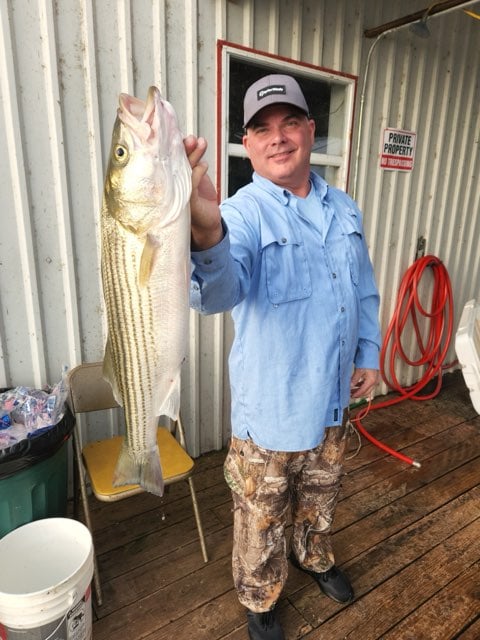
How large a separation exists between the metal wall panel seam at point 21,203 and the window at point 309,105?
129cm

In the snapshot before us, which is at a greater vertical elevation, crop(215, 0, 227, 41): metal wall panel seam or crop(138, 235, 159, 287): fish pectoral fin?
crop(215, 0, 227, 41): metal wall panel seam

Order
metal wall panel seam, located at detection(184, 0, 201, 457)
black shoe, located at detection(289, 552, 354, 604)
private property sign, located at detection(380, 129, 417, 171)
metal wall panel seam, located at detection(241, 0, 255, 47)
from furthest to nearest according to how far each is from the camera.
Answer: private property sign, located at detection(380, 129, 417, 171)
metal wall panel seam, located at detection(241, 0, 255, 47)
metal wall panel seam, located at detection(184, 0, 201, 457)
black shoe, located at detection(289, 552, 354, 604)

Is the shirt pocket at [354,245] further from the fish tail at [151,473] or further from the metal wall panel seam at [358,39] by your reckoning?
the metal wall panel seam at [358,39]

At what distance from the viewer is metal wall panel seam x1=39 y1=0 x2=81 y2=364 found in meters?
2.31

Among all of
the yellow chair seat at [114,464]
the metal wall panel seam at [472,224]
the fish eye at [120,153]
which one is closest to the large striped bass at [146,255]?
the fish eye at [120,153]

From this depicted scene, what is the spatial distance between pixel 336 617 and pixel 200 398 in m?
1.70

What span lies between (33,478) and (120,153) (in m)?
1.67

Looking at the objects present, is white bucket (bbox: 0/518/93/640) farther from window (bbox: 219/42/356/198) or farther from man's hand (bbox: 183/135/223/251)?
window (bbox: 219/42/356/198)

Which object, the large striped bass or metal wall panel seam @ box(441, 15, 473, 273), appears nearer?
the large striped bass

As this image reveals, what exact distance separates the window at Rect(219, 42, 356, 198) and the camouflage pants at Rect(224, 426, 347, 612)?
197 centimetres

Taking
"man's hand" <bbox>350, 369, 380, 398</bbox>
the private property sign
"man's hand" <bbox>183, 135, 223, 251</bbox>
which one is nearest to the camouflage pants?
"man's hand" <bbox>350, 369, 380, 398</bbox>

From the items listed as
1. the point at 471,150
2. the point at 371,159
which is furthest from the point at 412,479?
the point at 471,150

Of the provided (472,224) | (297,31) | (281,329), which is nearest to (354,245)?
(281,329)

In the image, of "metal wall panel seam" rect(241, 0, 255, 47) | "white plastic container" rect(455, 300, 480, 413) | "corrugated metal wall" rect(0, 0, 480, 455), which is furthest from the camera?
"white plastic container" rect(455, 300, 480, 413)
